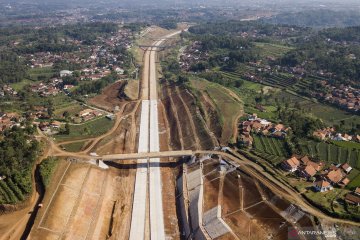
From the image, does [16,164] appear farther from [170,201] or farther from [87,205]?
[170,201]

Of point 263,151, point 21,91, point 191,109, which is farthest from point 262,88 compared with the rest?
point 21,91

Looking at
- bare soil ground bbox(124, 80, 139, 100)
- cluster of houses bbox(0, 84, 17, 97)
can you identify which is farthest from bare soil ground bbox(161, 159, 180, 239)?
cluster of houses bbox(0, 84, 17, 97)

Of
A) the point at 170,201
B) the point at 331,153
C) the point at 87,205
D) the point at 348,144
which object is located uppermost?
the point at 331,153

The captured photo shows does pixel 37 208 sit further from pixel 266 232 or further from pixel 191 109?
pixel 191 109

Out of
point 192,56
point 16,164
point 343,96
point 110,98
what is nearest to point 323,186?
point 16,164

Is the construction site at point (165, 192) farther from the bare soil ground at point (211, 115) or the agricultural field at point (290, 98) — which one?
the agricultural field at point (290, 98)

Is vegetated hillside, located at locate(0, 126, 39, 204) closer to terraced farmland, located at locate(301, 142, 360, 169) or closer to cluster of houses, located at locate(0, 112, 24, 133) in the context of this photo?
cluster of houses, located at locate(0, 112, 24, 133)
